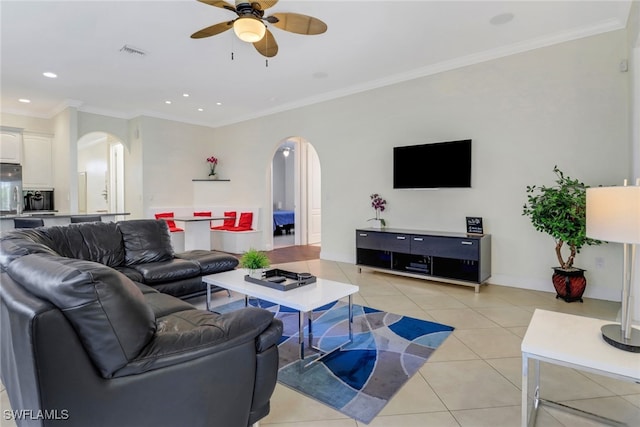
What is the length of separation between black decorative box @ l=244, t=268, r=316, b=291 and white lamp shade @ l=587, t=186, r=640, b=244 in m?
1.93

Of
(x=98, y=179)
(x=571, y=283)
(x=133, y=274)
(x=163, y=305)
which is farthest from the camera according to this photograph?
(x=98, y=179)

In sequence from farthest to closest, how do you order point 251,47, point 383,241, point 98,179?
point 98,179
point 383,241
point 251,47

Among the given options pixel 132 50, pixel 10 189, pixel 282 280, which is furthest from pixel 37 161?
pixel 282 280

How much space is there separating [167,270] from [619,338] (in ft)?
11.3

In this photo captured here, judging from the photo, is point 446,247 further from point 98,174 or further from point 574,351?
point 98,174

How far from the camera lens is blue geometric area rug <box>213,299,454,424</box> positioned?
1985mm

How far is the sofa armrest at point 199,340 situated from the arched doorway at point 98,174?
30.0 feet

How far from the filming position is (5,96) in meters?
6.12

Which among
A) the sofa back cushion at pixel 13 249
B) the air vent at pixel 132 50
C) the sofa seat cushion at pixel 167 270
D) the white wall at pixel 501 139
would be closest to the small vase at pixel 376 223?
the white wall at pixel 501 139

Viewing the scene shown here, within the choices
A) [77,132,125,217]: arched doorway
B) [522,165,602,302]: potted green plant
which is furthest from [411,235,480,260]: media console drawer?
[77,132,125,217]: arched doorway

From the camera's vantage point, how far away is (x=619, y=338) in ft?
4.92

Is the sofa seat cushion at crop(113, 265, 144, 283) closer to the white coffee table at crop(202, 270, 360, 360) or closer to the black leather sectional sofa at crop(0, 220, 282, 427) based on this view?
the white coffee table at crop(202, 270, 360, 360)

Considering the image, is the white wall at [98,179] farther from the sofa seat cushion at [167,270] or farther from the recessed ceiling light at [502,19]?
the recessed ceiling light at [502,19]

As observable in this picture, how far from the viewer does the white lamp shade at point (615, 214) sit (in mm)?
1360
